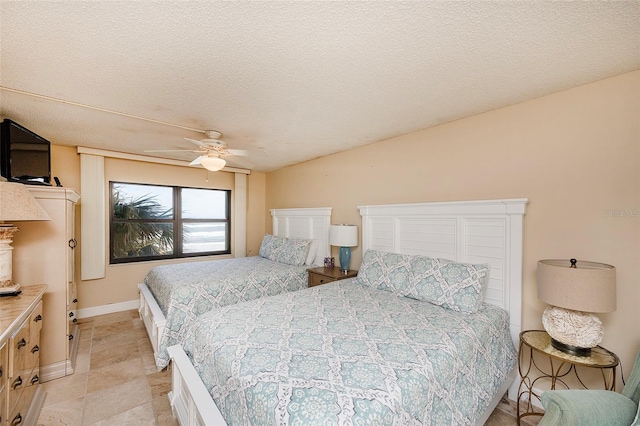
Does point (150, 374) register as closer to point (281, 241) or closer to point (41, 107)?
point (281, 241)

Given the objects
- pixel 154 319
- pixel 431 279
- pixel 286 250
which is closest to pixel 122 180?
pixel 154 319

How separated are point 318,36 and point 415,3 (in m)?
0.47

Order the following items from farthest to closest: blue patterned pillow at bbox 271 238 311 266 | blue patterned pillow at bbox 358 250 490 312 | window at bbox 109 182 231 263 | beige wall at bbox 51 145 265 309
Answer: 1. window at bbox 109 182 231 263
2. blue patterned pillow at bbox 271 238 311 266
3. beige wall at bbox 51 145 265 309
4. blue patterned pillow at bbox 358 250 490 312

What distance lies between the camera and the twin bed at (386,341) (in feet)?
3.79

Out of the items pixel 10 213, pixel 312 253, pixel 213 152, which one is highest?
pixel 213 152

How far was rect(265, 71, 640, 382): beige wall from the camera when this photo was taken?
174 cm

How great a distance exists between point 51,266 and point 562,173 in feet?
14.2

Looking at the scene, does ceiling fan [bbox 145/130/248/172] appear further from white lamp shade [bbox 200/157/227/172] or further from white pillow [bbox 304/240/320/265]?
white pillow [bbox 304/240/320/265]

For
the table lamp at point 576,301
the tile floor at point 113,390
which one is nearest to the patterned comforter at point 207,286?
the tile floor at point 113,390

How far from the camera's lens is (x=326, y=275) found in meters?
3.26

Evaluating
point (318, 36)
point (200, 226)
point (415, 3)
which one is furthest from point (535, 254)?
point (200, 226)

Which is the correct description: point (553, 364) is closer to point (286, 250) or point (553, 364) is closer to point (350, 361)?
point (350, 361)

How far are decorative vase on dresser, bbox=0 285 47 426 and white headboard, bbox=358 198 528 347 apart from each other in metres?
3.03

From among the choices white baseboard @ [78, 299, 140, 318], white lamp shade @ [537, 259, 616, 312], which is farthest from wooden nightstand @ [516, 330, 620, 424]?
white baseboard @ [78, 299, 140, 318]
